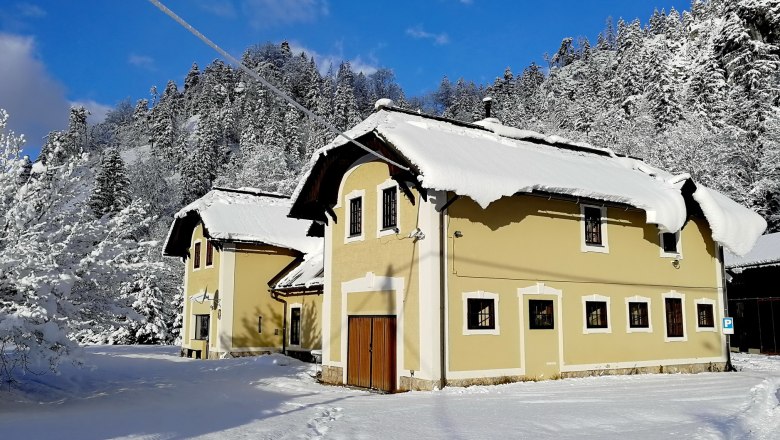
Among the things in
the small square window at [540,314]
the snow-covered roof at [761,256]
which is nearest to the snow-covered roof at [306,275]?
the small square window at [540,314]

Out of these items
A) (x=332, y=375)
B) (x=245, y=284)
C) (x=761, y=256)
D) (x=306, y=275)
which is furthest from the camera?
(x=761, y=256)

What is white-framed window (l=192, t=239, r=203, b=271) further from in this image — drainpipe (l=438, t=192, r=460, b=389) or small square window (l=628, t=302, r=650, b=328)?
small square window (l=628, t=302, r=650, b=328)

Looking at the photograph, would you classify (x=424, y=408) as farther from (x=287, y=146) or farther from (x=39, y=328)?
(x=287, y=146)

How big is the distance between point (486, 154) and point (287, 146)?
224 ft

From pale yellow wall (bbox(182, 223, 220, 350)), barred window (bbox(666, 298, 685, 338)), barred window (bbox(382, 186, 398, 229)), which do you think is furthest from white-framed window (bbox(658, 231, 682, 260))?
pale yellow wall (bbox(182, 223, 220, 350))

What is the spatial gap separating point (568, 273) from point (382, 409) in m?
7.76

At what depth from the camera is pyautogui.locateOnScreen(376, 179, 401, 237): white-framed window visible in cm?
1600

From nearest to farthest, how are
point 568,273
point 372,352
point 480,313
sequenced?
1. point 480,313
2. point 372,352
3. point 568,273

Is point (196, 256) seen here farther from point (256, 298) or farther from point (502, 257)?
→ point (502, 257)

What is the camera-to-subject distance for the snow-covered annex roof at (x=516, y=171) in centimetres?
1426

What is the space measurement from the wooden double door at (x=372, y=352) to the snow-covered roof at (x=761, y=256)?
57.5 feet

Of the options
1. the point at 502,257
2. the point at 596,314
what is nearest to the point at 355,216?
the point at 502,257

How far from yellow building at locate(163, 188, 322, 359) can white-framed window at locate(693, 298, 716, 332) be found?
1297 centimetres

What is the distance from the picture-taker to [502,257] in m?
15.8
